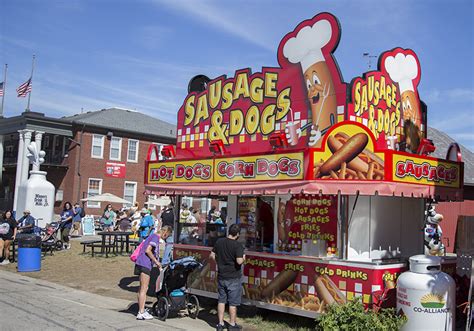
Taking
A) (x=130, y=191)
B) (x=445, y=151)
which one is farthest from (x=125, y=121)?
(x=445, y=151)

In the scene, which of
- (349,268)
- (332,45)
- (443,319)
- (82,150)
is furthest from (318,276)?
(82,150)

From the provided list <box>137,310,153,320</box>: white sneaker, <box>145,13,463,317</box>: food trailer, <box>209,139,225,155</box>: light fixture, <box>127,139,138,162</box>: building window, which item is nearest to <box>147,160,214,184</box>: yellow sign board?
<box>145,13,463,317</box>: food trailer

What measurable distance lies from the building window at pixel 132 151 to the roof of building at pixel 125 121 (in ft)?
3.27

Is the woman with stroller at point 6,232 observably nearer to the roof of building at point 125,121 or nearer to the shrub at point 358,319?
the shrub at point 358,319

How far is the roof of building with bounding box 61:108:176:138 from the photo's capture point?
35.8 metres

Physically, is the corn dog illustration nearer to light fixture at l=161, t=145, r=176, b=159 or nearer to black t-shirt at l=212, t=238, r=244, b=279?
black t-shirt at l=212, t=238, r=244, b=279

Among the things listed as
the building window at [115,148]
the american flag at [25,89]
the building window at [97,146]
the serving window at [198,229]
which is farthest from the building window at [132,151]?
the serving window at [198,229]

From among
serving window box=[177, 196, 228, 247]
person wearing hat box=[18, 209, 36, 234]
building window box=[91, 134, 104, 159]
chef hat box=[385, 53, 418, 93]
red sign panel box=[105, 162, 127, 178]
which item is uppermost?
building window box=[91, 134, 104, 159]

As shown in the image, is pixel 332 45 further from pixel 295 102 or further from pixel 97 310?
pixel 97 310

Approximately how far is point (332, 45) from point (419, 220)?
Result: 12.8ft

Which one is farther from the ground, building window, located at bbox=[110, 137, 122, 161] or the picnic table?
building window, located at bbox=[110, 137, 122, 161]

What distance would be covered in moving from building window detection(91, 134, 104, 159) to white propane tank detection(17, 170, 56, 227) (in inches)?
484

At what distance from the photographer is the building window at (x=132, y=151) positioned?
121 feet

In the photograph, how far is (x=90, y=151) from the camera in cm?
3488
